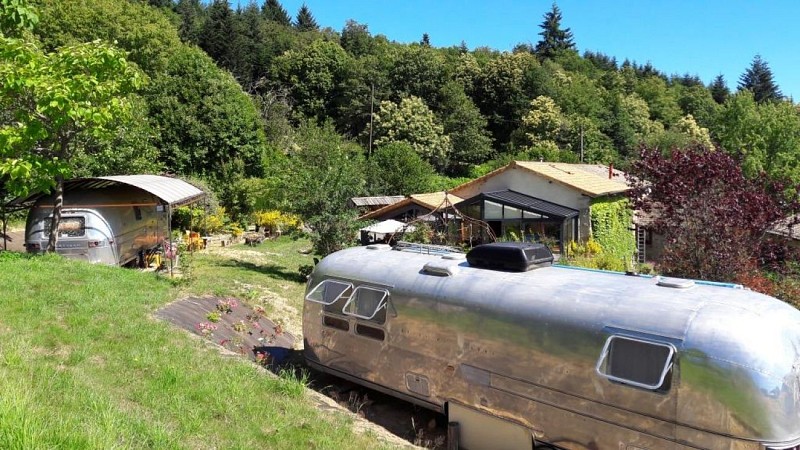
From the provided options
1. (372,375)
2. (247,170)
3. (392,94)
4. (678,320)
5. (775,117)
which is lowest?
(372,375)

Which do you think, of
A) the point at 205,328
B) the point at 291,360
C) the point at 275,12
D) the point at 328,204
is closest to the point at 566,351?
the point at 291,360

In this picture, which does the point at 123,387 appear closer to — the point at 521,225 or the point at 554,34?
the point at 521,225

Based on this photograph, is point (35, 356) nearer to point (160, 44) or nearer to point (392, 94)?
point (160, 44)

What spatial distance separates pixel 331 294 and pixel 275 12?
105450 millimetres

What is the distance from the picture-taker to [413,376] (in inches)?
315

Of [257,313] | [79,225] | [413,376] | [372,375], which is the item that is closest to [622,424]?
[413,376]

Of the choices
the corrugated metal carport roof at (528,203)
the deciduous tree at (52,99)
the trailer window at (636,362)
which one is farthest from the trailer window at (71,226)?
the corrugated metal carport roof at (528,203)

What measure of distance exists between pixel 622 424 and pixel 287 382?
172 inches

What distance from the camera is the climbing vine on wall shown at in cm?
2894

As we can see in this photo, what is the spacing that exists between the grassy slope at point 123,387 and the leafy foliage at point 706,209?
370 inches

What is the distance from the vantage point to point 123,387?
6559 mm

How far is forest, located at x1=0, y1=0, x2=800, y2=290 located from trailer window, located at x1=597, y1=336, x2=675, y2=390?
7.45m

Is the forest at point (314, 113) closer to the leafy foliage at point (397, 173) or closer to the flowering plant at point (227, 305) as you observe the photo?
the leafy foliage at point (397, 173)

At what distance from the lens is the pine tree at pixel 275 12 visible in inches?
4016
